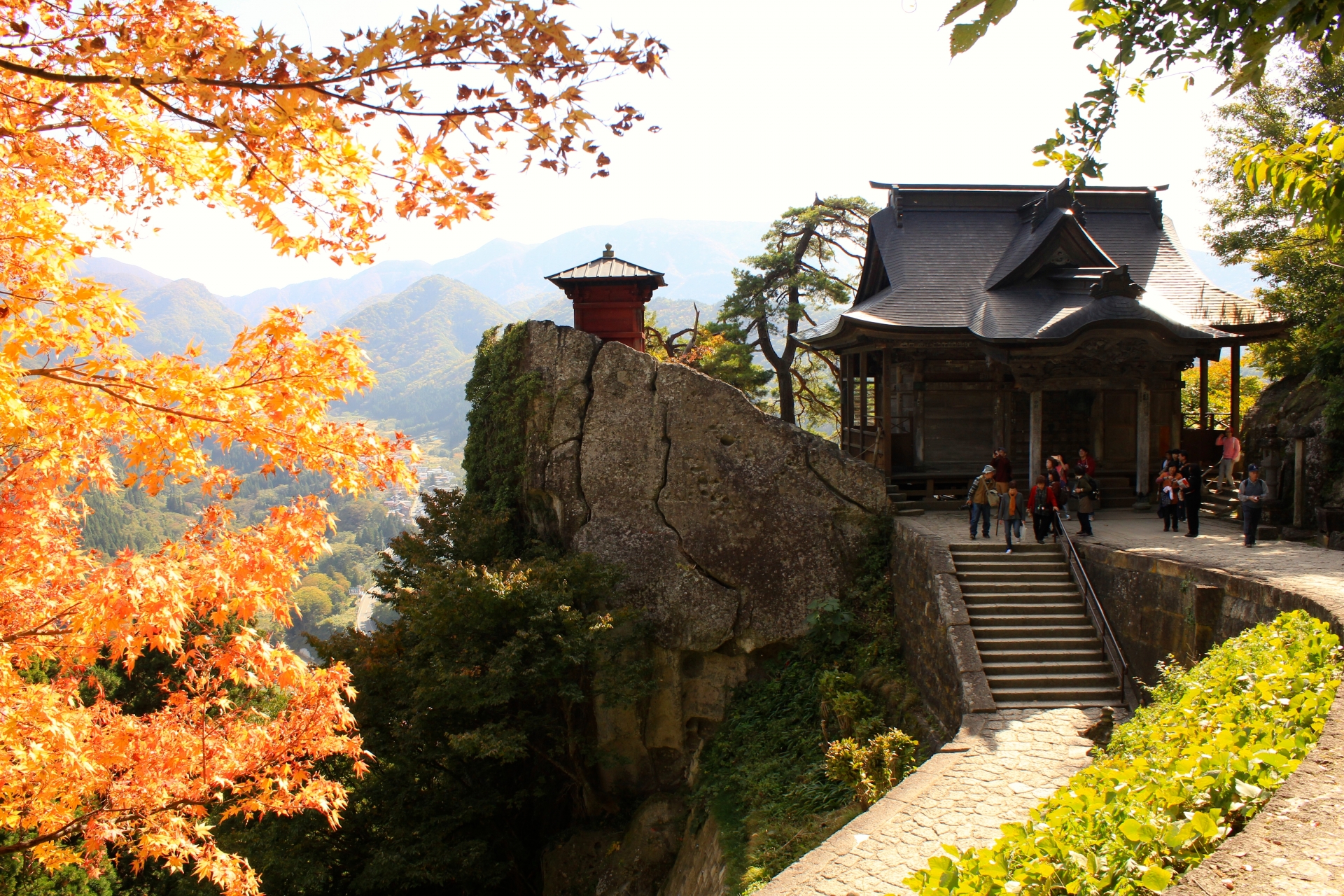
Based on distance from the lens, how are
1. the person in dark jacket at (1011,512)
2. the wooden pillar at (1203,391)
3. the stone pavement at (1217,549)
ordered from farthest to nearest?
the wooden pillar at (1203,391) → the person in dark jacket at (1011,512) → the stone pavement at (1217,549)

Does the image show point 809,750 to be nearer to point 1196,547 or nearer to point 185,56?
point 1196,547

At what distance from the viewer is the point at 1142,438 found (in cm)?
1573

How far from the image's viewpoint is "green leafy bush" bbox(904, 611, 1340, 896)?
3.59 metres

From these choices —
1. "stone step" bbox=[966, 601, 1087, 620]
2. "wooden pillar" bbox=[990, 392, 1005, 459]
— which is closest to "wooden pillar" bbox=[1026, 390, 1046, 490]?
"wooden pillar" bbox=[990, 392, 1005, 459]

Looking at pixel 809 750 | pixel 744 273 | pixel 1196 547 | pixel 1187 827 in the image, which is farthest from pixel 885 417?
pixel 1187 827

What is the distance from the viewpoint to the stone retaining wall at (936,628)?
1009 centimetres

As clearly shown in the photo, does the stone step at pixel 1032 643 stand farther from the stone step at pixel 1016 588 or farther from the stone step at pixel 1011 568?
the stone step at pixel 1011 568

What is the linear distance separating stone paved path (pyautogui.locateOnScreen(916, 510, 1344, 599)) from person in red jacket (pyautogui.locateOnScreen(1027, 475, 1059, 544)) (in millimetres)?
591

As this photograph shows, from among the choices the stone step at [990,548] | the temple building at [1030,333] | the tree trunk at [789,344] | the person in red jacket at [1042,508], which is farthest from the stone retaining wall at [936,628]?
the tree trunk at [789,344]

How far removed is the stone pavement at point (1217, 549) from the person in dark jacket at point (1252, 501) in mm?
191

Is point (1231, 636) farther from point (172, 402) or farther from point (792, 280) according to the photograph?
point (792, 280)

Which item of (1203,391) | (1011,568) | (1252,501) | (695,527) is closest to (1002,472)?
(1011,568)

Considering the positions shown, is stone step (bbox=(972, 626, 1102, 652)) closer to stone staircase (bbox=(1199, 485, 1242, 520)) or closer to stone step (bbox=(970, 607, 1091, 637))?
stone step (bbox=(970, 607, 1091, 637))

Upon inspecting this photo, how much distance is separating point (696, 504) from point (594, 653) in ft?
11.3
